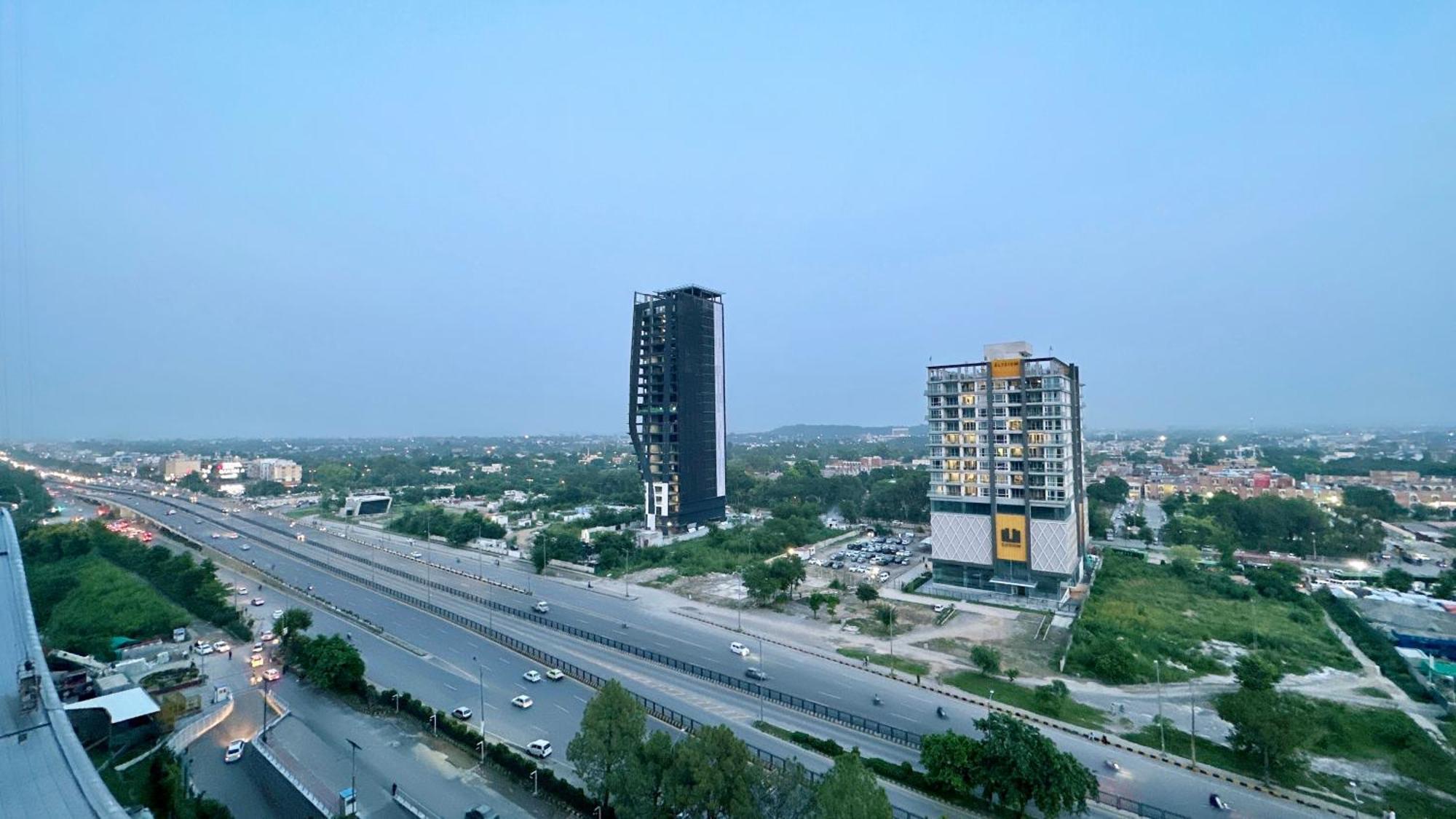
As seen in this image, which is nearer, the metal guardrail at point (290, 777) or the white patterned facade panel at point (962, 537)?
the metal guardrail at point (290, 777)

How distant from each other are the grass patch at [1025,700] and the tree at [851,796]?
736 inches

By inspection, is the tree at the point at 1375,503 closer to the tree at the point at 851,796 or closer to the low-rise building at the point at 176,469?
the tree at the point at 851,796

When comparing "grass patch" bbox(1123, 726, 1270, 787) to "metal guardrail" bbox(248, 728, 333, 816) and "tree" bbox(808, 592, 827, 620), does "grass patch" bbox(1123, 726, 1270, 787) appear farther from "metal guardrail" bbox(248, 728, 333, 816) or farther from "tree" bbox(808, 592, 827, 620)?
"metal guardrail" bbox(248, 728, 333, 816)

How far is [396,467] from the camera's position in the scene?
550ft

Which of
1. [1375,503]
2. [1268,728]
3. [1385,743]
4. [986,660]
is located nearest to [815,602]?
[986,660]

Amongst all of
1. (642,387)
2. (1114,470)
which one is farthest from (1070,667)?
(1114,470)

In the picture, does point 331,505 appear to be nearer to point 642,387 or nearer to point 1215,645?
point 642,387

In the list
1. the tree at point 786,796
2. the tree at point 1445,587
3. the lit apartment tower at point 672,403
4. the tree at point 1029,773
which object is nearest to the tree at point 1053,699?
the tree at point 1029,773

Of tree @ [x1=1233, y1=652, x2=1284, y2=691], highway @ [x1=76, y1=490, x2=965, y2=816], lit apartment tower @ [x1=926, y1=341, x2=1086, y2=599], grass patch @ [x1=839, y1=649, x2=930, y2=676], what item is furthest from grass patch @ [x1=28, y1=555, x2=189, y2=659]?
tree @ [x1=1233, y1=652, x2=1284, y2=691]

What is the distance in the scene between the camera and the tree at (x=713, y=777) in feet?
61.8

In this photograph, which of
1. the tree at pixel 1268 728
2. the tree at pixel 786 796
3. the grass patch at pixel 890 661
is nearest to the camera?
the tree at pixel 786 796

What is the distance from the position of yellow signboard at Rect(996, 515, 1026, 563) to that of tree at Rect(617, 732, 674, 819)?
1656 inches

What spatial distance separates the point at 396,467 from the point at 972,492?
525 ft

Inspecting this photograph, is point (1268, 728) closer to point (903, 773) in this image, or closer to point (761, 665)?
point (903, 773)
